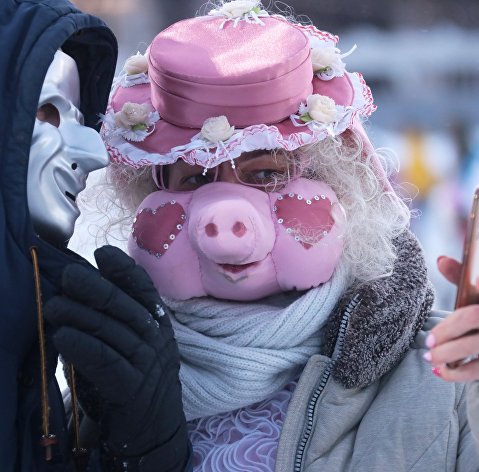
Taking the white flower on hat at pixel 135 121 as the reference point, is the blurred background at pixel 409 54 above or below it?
below

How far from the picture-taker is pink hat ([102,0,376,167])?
1.33 meters

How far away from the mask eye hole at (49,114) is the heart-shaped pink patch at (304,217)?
0.37m

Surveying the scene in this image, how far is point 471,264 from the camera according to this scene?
96 cm

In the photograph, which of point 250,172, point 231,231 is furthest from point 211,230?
point 250,172

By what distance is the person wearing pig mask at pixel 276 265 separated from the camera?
129 cm

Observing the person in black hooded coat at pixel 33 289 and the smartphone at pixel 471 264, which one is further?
the person in black hooded coat at pixel 33 289

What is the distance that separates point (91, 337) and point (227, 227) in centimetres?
32

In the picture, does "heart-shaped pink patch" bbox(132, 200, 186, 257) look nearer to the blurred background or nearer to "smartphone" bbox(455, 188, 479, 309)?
"smartphone" bbox(455, 188, 479, 309)

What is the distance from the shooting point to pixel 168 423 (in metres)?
1.17

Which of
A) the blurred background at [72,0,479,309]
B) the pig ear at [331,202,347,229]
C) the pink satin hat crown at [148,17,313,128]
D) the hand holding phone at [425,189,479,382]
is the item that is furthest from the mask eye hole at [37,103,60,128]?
the blurred background at [72,0,479,309]

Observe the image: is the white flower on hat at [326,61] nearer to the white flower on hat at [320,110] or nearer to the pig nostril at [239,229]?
the white flower on hat at [320,110]

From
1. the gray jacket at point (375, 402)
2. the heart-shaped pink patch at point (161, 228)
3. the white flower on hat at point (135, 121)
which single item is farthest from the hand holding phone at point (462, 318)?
the white flower on hat at point (135, 121)

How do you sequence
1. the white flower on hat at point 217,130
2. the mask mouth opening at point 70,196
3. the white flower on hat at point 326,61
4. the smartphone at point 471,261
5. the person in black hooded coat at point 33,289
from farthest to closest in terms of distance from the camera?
the white flower on hat at point 326,61 → the white flower on hat at point 217,130 → the mask mouth opening at point 70,196 → the person in black hooded coat at point 33,289 → the smartphone at point 471,261

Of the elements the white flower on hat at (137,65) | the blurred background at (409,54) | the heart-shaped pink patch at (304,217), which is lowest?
the blurred background at (409,54)
